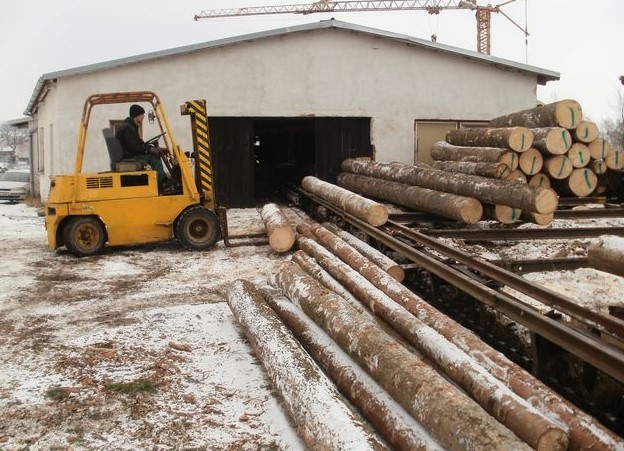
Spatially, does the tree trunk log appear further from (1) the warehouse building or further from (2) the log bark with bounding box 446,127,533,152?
(1) the warehouse building

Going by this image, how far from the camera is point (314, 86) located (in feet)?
49.8

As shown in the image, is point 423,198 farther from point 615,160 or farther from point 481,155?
point 615,160

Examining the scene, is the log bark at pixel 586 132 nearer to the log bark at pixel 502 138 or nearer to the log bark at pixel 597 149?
the log bark at pixel 597 149

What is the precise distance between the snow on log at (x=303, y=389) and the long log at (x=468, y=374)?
2.36 feet

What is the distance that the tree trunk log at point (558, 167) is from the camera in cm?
1109

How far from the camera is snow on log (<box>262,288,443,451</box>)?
3330 millimetres

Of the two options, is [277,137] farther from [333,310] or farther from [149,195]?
[333,310]

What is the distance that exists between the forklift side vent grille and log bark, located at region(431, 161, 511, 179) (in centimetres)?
640

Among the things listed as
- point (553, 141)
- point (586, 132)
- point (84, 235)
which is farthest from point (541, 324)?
point (586, 132)

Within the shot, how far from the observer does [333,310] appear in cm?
488

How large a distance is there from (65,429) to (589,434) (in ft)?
10.7

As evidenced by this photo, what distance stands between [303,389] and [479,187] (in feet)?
21.5

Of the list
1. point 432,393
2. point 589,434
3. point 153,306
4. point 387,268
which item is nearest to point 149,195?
point 153,306

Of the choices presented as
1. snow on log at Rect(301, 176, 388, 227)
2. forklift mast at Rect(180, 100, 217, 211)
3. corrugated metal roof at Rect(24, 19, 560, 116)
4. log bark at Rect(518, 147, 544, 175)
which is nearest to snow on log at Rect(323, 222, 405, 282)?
snow on log at Rect(301, 176, 388, 227)
